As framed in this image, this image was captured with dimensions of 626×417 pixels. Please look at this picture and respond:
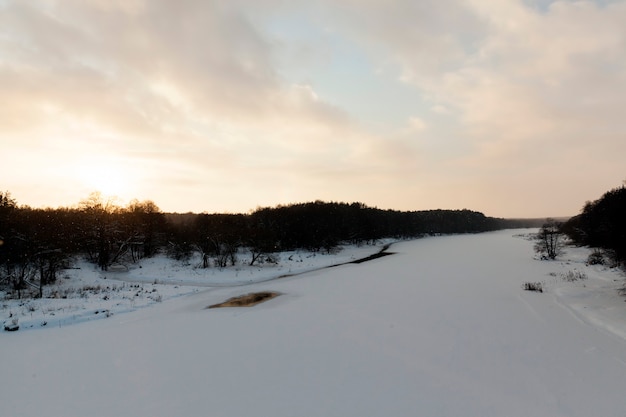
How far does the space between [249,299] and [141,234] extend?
3262 centimetres

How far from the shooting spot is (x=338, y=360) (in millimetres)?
10820

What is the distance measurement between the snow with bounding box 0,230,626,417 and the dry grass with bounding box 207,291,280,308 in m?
1.62

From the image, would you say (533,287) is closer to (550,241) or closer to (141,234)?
(550,241)

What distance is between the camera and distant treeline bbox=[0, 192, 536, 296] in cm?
2812

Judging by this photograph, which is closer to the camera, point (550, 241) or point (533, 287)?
point (533, 287)

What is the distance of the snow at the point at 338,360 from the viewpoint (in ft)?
27.1

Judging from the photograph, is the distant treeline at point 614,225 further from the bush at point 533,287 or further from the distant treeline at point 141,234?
the distant treeline at point 141,234

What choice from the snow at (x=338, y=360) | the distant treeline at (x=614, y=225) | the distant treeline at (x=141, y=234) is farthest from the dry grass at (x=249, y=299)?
the distant treeline at (x=614, y=225)

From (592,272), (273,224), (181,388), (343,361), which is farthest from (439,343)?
(273,224)

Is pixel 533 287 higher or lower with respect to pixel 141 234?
lower

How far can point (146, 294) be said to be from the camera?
82.0 ft

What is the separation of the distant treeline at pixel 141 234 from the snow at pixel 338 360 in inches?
637

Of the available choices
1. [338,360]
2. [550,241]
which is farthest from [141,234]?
[550,241]

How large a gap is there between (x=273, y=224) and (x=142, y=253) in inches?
1126
